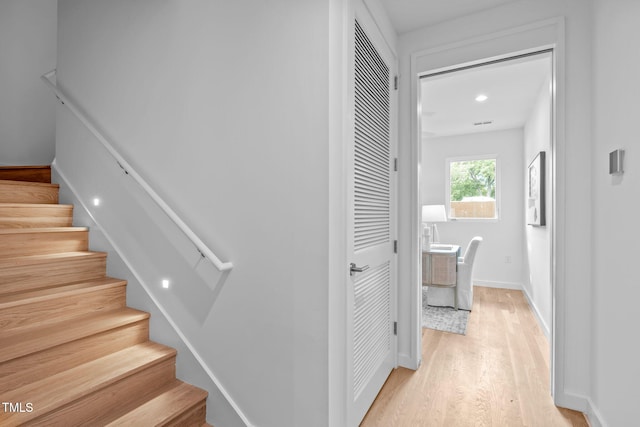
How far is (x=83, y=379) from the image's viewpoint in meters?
1.50

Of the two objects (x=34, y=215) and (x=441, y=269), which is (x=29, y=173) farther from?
(x=441, y=269)

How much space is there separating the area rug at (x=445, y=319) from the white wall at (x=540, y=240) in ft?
2.49

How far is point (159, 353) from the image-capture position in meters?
1.79

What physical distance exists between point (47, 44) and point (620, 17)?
4.75 metres

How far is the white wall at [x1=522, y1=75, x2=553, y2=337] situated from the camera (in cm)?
332

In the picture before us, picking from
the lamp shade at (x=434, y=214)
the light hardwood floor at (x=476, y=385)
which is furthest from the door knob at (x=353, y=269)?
the lamp shade at (x=434, y=214)

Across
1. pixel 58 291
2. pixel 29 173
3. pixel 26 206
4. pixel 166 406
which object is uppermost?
pixel 29 173

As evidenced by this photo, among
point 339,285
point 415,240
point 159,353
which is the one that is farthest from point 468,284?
point 159,353

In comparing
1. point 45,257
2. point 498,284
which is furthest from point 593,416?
point 498,284

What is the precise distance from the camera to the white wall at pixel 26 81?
3.27 meters

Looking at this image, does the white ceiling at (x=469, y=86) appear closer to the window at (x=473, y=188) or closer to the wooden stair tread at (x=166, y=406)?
the window at (x=473, y=188)

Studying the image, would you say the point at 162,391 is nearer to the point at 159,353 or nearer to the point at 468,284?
the point at 159,353

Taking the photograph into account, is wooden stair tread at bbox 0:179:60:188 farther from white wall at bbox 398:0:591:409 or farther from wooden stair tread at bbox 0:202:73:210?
white wall at bbox 398:0:591:409

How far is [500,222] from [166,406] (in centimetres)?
545
